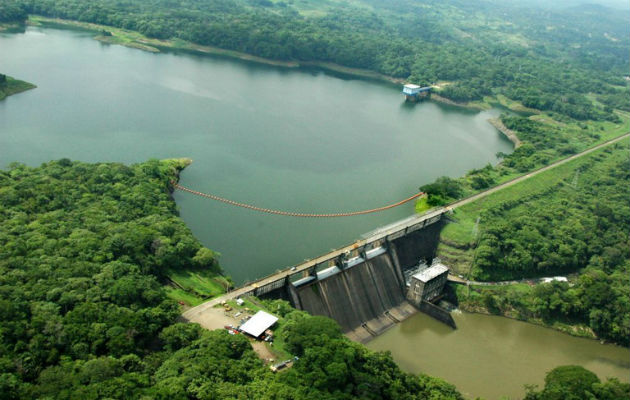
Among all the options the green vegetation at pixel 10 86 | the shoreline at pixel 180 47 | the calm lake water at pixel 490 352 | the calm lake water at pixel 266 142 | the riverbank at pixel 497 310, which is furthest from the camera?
the shoreline at pixel 180 47

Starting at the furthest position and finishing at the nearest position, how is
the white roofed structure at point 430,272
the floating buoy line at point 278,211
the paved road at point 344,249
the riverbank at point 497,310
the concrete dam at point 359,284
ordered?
the floating buoy line at point 278,211
the riverbank at point 497,310
the white roofed structure at point 430,272
the concrete dam at point 359,284
the paved road at point 344,249

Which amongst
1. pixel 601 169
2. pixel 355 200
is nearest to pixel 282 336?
pixel 355 200

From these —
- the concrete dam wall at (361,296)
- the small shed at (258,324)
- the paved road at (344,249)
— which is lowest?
the concrete dam wall at (361,296)

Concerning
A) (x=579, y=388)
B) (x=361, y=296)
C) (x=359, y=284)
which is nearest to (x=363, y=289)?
(x=359, y=284)

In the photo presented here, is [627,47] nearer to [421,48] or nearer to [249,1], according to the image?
[421,48]

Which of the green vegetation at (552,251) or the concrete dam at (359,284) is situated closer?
the concrete dam at (359,284)

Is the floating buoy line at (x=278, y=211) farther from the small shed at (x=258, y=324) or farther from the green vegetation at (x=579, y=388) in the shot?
the green vegetation at (x=579, y=388)

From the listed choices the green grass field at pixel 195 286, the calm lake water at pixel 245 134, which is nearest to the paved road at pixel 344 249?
the green grass field at pixel 195 286
